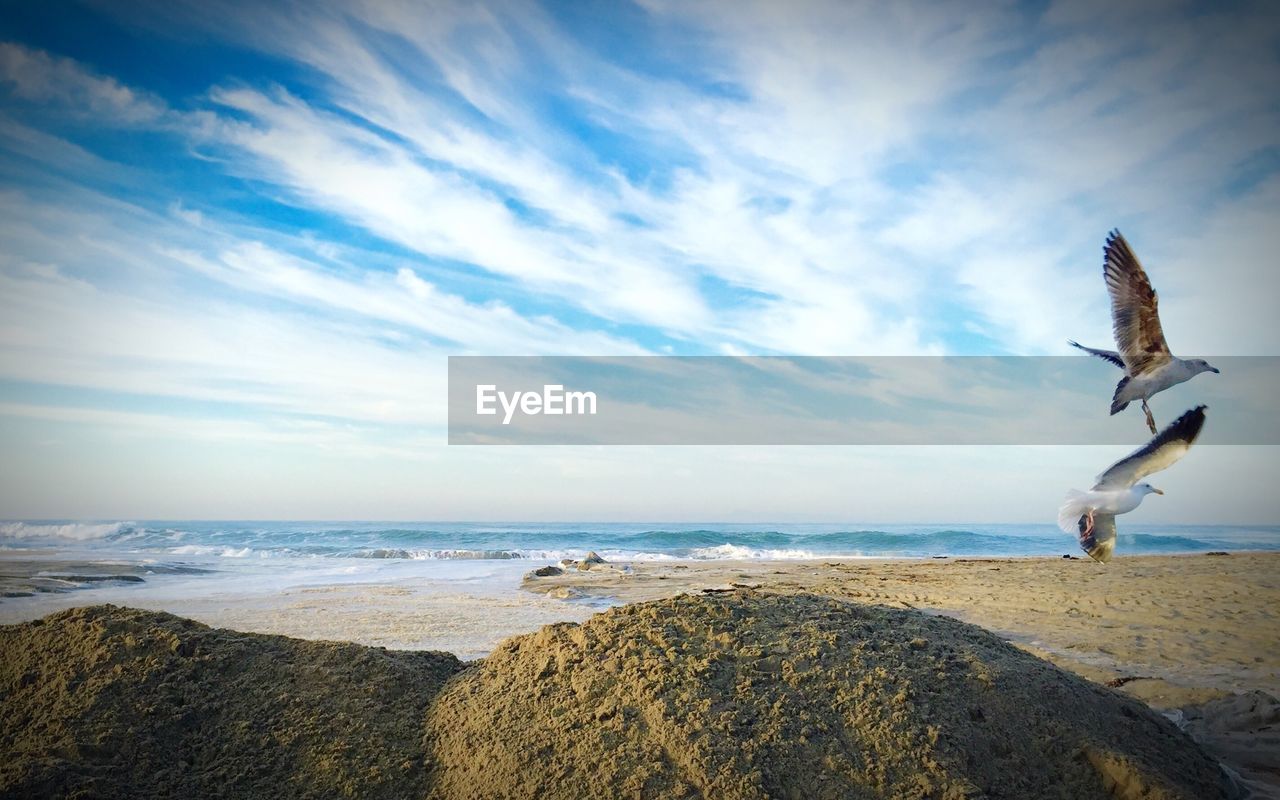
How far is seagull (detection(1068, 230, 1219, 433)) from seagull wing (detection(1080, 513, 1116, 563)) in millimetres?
829

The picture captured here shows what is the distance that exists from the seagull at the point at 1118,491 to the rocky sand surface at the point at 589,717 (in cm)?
76

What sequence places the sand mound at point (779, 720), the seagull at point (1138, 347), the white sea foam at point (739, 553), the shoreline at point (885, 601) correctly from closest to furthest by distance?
the sand mound at point (779, 720) → the seagull at point (1138, 347) → the shoreline at point (885, 601) → the white sea foam at point (739, 553)

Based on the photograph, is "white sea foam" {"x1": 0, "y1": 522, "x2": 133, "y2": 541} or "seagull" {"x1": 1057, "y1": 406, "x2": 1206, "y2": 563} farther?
"white sea foam" {"x1": 0, "y1": 522, "x2": 133, "y2": 541}

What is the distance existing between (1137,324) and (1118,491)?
1.36m

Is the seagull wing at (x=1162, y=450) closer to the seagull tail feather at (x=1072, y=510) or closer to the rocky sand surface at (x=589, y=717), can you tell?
the seagull tail feather at (x=1072, y=510)

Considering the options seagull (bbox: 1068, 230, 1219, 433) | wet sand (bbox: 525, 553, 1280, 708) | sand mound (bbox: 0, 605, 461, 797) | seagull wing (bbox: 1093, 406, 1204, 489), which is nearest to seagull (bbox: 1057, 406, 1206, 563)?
seagull wing (bbox: 1093, 406, 1204, 489)

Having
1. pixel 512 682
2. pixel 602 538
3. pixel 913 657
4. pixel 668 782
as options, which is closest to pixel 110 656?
pixel 512 682

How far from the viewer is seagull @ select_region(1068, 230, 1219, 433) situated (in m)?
Answer: 3.99

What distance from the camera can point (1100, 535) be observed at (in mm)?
3422

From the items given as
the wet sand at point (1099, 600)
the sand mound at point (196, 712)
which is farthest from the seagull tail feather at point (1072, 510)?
the sand mound at point (196, 712)

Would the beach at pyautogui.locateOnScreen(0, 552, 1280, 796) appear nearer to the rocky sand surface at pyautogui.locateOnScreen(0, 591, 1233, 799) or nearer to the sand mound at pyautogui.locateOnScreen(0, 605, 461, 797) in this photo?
the rocky sand surface at pyautogui.locateOnScreen(0, 591, 1233, 799)

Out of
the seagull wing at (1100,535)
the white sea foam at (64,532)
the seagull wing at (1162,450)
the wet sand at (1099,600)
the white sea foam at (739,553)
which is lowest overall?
the white sea foam at (739,553)

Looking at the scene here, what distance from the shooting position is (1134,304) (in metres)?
4.15

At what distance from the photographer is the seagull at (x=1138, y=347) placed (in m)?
3.99
